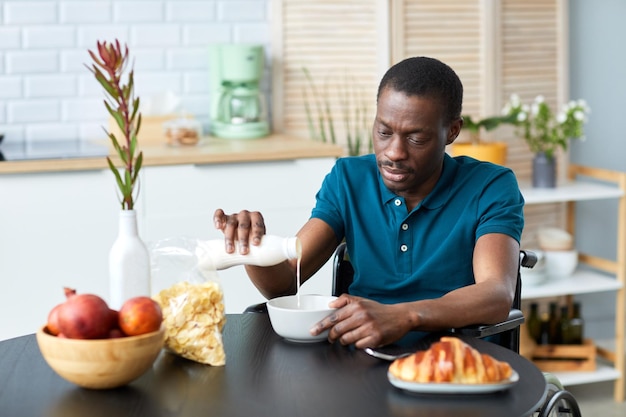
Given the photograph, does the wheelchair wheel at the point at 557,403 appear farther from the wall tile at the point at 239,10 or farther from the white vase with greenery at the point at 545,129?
the wall tile at the point at 239,10

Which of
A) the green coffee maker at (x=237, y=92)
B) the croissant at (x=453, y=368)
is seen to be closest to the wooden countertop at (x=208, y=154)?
the green coffee maker at (x=237, y=92)

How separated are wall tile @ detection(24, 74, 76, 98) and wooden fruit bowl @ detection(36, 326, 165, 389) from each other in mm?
2562

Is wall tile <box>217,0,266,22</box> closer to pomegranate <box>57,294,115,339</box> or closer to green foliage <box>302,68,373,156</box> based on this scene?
green foliage <box>302,68,373,156</box>

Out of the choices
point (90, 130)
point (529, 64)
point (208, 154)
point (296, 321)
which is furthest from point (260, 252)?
point (529, 64)

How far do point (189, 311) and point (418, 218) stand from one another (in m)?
0.73

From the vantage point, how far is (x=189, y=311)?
175 centimetres

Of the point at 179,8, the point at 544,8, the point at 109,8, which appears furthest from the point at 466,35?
the point at 109,8

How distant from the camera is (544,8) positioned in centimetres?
433

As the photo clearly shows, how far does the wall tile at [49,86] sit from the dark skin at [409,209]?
1.94m

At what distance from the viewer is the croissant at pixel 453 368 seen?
1564 mm

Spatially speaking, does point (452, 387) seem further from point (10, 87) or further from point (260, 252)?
point (10, 87)

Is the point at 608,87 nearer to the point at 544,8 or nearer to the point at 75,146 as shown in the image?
the point at 544,8

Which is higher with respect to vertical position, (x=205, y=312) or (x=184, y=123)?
(x=184, y=123)

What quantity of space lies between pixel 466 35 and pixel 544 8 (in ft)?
1.33
